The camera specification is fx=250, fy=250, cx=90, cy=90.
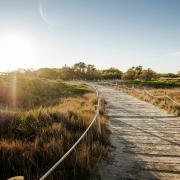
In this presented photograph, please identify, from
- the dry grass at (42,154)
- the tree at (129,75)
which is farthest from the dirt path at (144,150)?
the tree at (129,75)

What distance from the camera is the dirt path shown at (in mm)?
5723

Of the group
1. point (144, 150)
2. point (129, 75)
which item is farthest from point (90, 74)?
point (144, 150)

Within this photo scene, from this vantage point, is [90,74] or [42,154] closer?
[42,154]

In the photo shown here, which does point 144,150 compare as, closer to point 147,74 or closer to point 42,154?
point 42,154

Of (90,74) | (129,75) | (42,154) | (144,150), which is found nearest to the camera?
(42,154)

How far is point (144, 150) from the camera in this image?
7.47 m

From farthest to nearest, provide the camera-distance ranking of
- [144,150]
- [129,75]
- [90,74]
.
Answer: [90,74] → [129,75] → [144,150]

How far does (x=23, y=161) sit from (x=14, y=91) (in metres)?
20.1

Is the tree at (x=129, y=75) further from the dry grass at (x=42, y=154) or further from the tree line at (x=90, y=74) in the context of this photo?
the dry grass at (x=42, y=154)

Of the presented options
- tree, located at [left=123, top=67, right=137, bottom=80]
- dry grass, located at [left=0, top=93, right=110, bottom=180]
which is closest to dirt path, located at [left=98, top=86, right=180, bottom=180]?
dry grass, located at [left=0, top=93, right=110, bottom=180]

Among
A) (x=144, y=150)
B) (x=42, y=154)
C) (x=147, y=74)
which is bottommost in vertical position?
(x=144, y=150)

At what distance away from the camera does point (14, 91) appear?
24.3 m

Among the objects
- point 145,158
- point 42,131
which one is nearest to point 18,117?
point 42,131

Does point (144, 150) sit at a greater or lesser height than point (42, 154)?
lesser
